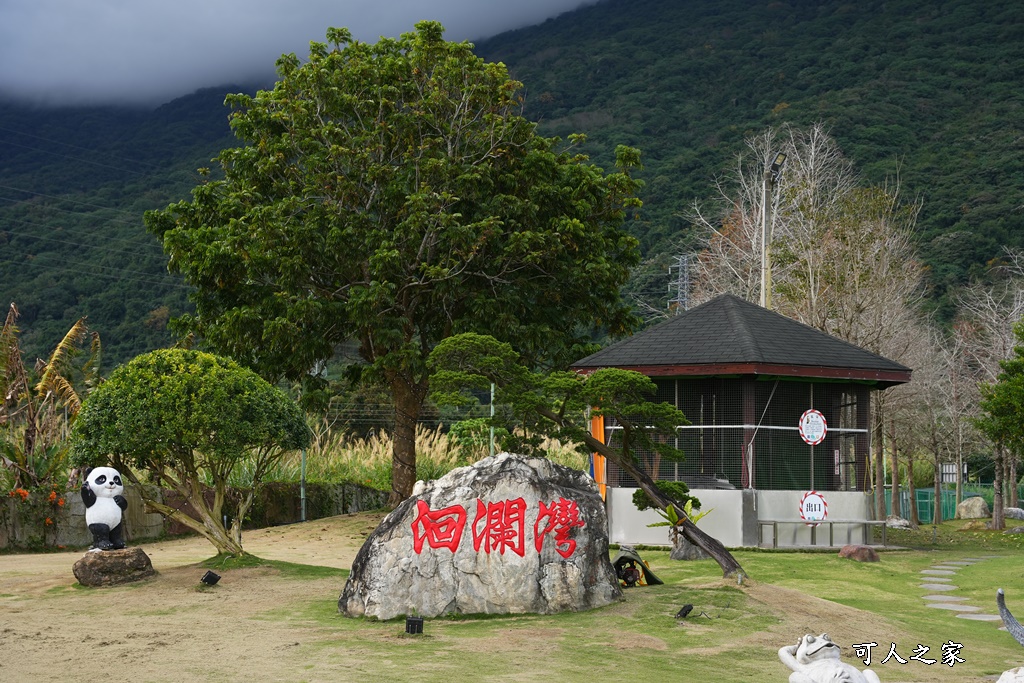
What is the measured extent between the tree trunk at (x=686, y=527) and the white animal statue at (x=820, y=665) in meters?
6.24

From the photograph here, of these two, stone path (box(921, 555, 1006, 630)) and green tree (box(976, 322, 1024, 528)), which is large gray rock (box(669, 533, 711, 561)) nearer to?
stone path (box(921, 555, 1006, 630))

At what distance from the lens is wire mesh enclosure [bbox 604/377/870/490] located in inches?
746

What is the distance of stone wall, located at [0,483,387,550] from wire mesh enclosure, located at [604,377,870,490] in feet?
22.9

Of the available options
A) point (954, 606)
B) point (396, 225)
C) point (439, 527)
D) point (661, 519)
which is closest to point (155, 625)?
point (439, 527)

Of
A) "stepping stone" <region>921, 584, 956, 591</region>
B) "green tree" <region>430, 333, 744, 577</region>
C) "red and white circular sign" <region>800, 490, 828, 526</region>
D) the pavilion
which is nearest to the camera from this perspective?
"green tree" <region>430, 333, 744, 577</region>

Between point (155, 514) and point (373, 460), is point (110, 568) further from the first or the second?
point (373, 460)

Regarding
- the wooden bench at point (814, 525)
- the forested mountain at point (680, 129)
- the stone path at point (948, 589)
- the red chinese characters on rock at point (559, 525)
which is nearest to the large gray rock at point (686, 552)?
the wooden bench at point (814, 525)

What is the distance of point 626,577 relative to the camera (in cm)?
1292

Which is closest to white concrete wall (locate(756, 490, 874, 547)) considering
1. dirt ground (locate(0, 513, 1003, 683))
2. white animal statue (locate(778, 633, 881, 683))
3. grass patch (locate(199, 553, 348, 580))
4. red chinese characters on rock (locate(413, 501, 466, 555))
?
dirt ground (locate(0, 513, 1003, 683))

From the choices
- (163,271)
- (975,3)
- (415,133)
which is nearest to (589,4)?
(975,3)

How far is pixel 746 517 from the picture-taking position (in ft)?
61.3

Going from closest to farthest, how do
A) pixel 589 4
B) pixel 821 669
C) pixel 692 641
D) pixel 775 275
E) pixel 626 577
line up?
pixel 821 669 < pixel 692 641 < pixel 626 577 < pixel 775 275 < pixel 589 4

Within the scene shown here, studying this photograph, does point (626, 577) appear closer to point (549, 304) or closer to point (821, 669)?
point (821, 669)

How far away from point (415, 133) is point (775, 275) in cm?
1334
